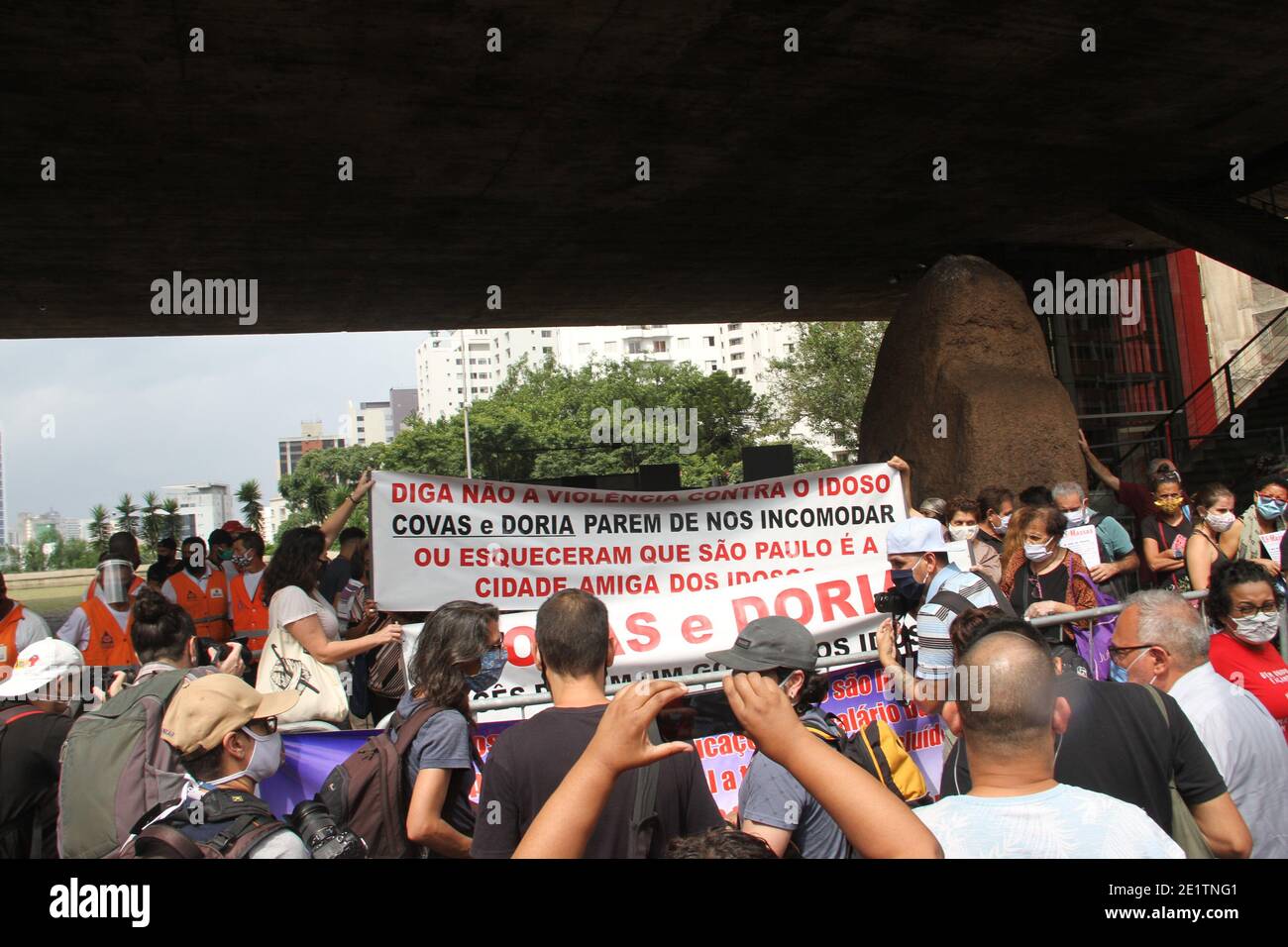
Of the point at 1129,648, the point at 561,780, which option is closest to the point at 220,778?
the point at 561,780

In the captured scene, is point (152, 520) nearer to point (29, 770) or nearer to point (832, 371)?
point (832, 371)

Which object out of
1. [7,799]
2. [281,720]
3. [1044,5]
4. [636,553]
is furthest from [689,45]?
[7,799]

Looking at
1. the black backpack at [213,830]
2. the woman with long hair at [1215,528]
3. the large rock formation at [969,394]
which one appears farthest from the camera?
the large rock formation at [969,394]

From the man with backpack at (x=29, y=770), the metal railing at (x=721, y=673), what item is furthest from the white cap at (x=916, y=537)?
the man with backpack at (x=29, y=770)

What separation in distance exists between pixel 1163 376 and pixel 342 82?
2230 centimetres

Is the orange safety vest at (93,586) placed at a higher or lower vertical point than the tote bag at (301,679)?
higher

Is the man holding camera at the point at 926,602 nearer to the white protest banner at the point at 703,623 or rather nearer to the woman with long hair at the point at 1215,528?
the white protest banner at the point at 703,623

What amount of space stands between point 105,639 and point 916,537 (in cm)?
622

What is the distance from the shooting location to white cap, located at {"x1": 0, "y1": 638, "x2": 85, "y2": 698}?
4.79 metres

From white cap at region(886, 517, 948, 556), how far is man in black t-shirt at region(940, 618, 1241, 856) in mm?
2475

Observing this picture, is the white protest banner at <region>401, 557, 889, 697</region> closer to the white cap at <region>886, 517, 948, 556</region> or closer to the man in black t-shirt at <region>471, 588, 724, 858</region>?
the white cap at <region>886, 517, 948, 556</region>

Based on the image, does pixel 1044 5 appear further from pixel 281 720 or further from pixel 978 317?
pixel 281 720

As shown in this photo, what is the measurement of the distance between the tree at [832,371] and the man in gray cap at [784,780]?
58087 mm

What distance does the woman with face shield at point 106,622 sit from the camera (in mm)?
8539
